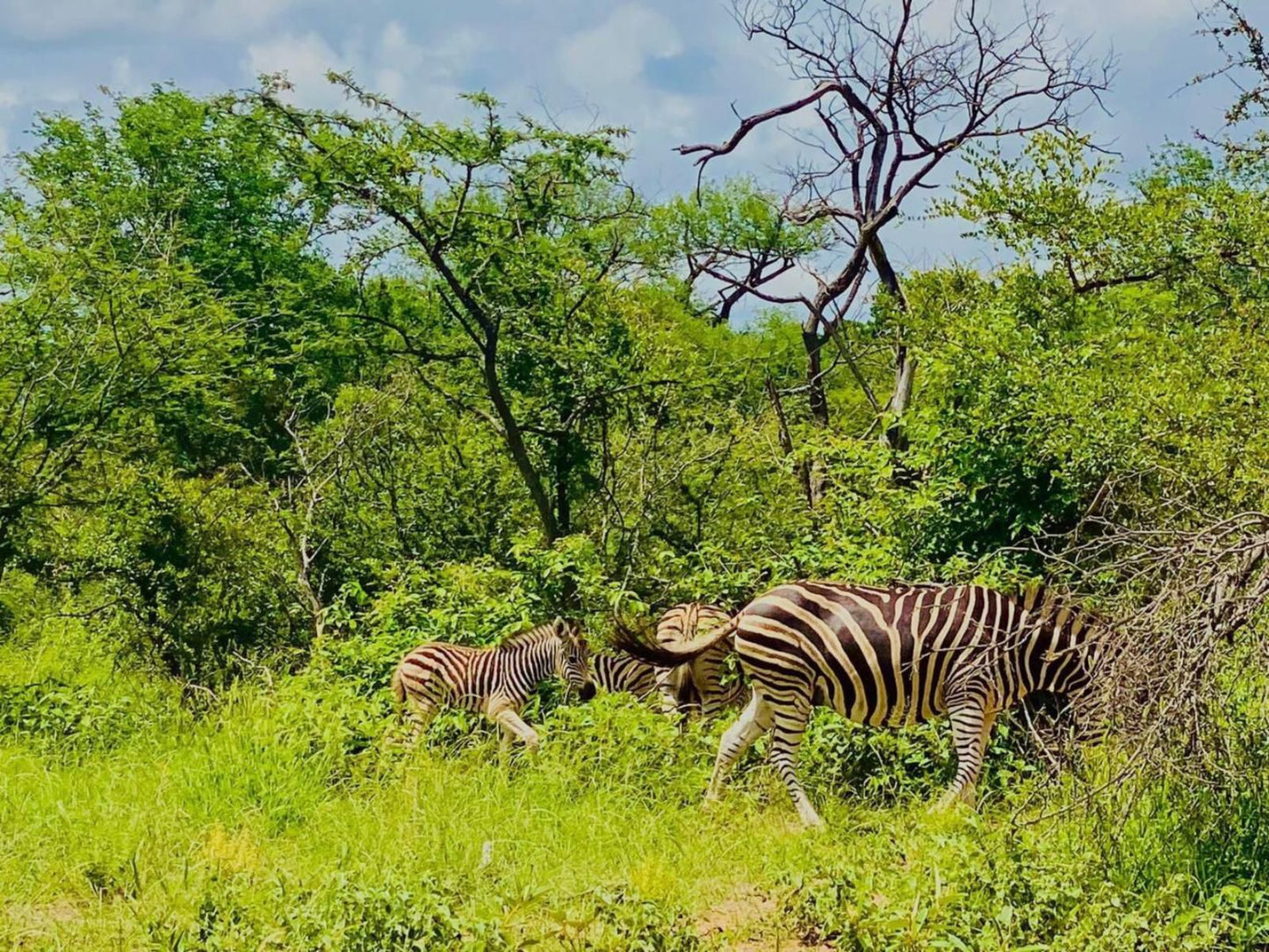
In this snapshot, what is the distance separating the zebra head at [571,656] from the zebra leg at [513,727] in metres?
0.53

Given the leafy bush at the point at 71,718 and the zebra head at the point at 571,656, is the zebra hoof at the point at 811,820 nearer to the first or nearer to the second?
the zebra head at the point at 571,656

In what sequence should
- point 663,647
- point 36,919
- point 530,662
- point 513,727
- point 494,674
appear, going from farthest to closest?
point 530,662, point 494,674, point 513,727, point 663,647, point 36,919

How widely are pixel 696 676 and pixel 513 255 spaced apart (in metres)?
4.22

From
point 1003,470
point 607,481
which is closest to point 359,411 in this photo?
point 607,481

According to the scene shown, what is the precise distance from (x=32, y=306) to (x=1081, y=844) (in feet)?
29.4

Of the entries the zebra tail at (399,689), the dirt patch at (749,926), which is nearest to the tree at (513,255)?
the zebra tail at (399,689)

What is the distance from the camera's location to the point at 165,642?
11523 millimetres

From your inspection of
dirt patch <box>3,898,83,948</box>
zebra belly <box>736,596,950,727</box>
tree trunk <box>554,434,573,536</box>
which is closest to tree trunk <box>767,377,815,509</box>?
tree trunk <box>554,434,573,536</box>

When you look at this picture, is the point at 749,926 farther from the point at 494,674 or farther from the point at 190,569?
the point at 190,569

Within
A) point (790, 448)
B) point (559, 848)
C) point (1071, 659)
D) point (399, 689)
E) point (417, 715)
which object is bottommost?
point (559, 848)

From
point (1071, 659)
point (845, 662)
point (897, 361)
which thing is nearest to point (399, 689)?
point (845, 662)

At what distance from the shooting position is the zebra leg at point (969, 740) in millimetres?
6711

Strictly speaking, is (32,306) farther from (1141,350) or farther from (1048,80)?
(1048,80)

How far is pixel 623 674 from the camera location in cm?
966
